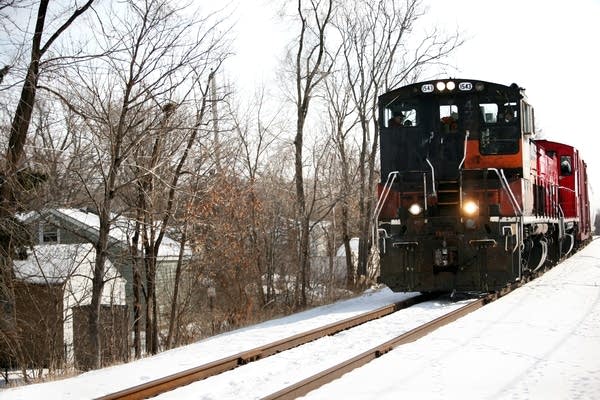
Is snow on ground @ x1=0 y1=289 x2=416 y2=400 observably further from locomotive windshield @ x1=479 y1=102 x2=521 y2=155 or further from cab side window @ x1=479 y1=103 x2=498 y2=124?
cab side window @ x1=479 y1=103 x2=498 y2=124

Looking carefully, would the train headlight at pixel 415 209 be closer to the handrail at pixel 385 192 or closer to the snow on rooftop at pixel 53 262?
the handrail at pixel 385 192

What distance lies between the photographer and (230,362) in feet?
23.6

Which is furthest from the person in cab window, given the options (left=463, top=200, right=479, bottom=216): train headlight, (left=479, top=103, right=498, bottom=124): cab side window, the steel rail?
the steel rail

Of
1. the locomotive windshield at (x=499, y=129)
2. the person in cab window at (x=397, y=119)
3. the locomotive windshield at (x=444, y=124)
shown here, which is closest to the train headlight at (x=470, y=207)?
the locomotive windshield at (x=444, y=124)

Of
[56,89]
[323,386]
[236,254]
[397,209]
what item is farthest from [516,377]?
[236,254]

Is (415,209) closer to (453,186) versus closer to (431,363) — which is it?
(453,186)

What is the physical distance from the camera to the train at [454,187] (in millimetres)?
12289

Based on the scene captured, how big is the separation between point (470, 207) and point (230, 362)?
671cm

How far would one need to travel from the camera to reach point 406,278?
1258 centimetres

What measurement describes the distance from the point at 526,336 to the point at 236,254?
10983 mm

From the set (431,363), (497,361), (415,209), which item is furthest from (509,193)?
(431,363)

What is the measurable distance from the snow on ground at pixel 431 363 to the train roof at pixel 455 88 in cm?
422

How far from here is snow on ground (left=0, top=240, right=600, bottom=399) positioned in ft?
19.6

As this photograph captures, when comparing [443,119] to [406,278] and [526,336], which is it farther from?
[526,336]
